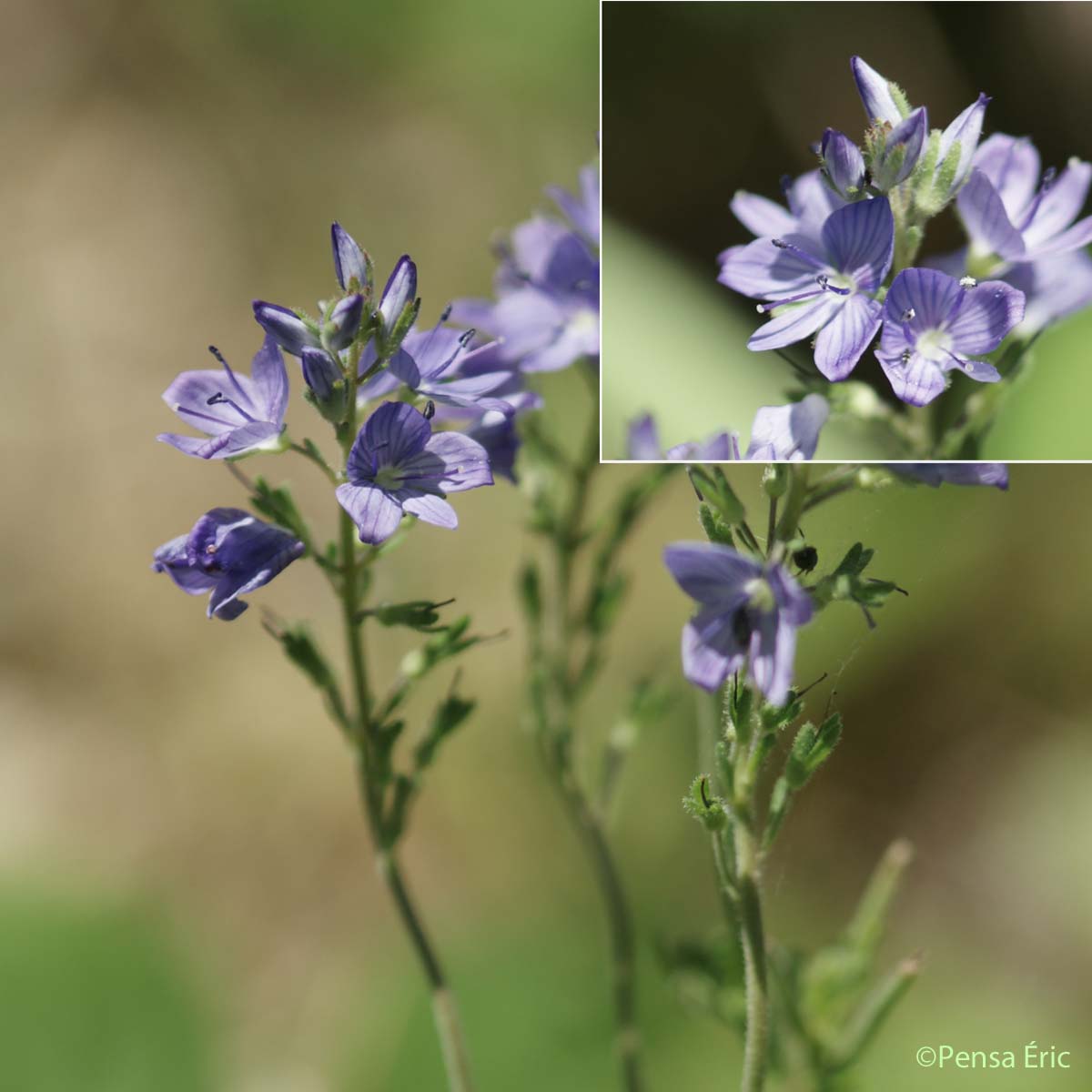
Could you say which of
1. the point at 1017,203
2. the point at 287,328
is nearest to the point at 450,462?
the point at 287,328

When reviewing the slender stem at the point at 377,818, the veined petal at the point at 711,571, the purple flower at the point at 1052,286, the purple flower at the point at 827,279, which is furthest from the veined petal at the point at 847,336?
the slender stem at the point at 377,818

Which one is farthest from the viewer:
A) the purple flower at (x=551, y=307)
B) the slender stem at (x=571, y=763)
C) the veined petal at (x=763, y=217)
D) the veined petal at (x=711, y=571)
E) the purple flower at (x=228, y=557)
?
the slender stem at (x=571, y=763)

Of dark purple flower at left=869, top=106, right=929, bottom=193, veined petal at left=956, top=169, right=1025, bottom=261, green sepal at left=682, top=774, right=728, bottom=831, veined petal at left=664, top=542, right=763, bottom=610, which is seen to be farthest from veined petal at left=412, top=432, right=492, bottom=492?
veined petal at left=956, top=169, right=1025, bottom=261

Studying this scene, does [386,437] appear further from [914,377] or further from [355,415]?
[914,377]

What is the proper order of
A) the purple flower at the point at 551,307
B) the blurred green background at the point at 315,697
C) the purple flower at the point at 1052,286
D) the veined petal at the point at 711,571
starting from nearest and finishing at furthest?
the veined petal at the point at 711,571 → the purple flower at the point at 1052,286 → the purple flower at the point at 551,307 → the blurred green background at the point at 315,697

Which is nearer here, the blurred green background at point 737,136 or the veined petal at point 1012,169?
the veined petal at point 1012,169

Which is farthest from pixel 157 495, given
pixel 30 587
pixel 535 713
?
pixel 535 713

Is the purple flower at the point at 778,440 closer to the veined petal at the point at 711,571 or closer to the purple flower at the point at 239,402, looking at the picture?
the veined petal at the point at 711,571
